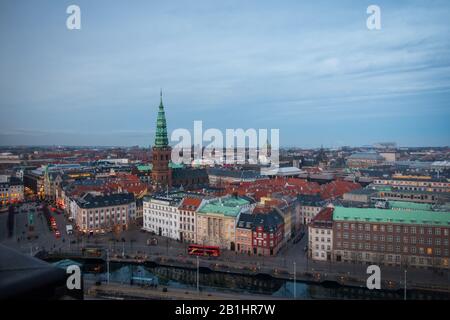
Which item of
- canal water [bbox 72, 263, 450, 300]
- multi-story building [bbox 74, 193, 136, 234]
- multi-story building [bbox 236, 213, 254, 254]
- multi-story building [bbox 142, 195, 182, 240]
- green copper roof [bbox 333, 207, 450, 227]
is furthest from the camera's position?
multi-story building [bbox 74, 193, 136, 234]

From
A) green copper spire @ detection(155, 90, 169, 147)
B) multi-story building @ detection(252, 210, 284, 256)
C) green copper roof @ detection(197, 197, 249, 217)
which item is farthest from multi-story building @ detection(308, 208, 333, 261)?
A: green copper spire @ detection(155, 90, 169, 147)

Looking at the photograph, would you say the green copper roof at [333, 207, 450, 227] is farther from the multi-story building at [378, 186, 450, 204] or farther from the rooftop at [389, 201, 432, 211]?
the multi-story building at [378, 186, 450, 204]

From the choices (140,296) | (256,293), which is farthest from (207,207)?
(140,296)

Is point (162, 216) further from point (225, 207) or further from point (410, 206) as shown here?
point (410, 206)

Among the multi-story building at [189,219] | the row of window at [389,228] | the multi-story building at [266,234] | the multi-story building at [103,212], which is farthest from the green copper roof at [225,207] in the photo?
the multi-story building at [103,212]

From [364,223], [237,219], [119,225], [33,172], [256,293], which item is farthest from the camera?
[33,172]

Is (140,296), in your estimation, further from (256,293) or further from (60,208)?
(60,208)
